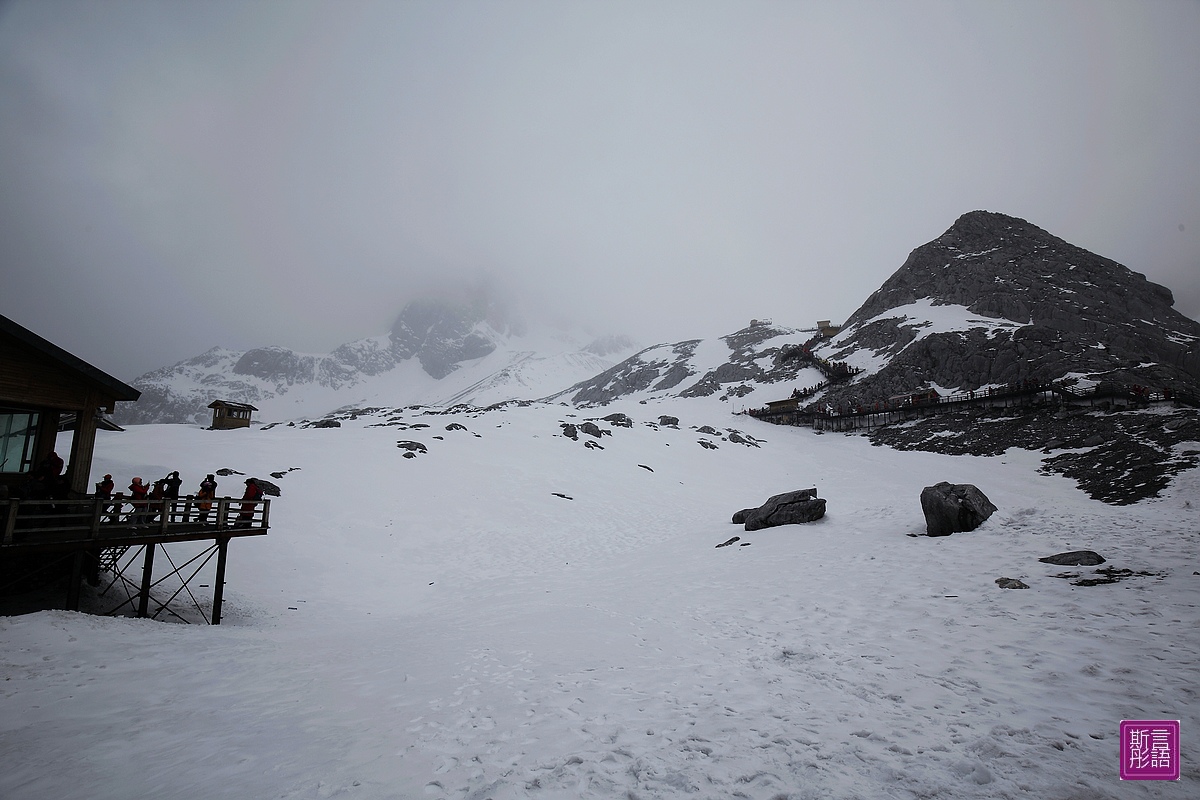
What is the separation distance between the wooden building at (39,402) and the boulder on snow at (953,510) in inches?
1022

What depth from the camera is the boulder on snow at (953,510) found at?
14602 mm

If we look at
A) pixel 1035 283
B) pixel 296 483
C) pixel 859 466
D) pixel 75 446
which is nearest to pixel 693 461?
pixel 859 466

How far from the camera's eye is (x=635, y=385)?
127 meters

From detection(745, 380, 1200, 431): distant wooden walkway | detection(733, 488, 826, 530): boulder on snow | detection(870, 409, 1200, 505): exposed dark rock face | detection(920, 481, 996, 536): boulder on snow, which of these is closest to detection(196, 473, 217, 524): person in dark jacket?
detection(733, 488, 826, 530): boulder on snow

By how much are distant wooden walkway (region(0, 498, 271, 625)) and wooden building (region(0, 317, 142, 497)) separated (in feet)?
6.05

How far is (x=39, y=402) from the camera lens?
14.1 meters

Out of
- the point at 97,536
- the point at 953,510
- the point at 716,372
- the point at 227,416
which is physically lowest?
the point at 97,536

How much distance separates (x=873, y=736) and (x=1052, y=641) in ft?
14.3

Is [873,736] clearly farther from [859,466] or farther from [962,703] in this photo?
[859,466]

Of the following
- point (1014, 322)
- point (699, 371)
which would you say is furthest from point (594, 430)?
point (699, 371)

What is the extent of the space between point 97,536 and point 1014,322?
102 metres

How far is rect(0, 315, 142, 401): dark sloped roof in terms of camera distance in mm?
13293

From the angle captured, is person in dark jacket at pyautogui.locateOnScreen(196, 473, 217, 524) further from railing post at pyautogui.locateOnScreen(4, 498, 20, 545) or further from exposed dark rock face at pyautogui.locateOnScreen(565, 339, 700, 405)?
exposed dark rock face at pyautogui.locateOnScreen(565, 339, 700, 405)

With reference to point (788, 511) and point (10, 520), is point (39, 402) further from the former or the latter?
point (788, 511)
